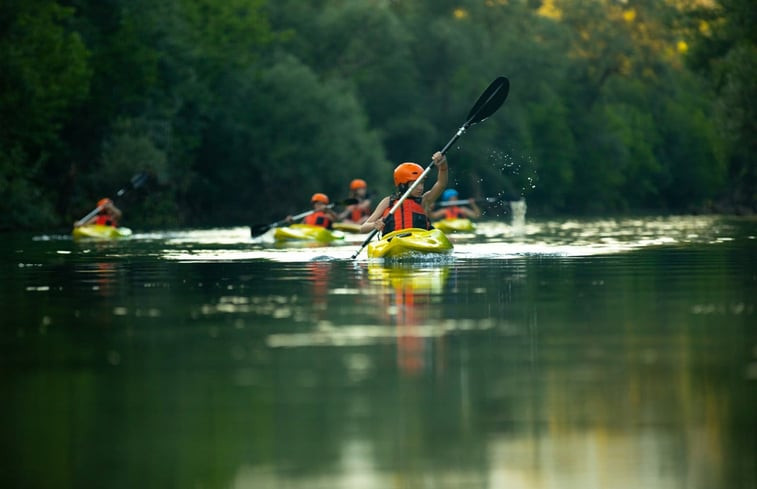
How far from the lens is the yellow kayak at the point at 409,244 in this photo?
78.7ft

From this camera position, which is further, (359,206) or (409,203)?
(359,206)

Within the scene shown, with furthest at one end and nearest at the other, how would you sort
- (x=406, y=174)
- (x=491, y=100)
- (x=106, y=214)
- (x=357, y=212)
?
1. (x=106, y=214)
2. (x=357, y=212)
3. (x=491, y=100)
4. (x=406, y=174)

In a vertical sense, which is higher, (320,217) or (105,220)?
(105,220)

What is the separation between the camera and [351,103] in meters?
72.5

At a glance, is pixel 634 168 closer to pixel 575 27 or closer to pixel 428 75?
pixel 575 27

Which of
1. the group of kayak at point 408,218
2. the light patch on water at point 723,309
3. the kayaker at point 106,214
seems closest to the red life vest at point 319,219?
the kayaker at point 106,214

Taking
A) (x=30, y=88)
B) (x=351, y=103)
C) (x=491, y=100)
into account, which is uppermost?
(x=351, y=103)

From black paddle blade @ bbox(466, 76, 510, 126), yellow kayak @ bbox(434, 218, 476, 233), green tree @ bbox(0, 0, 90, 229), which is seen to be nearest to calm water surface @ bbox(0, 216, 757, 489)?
black paddle blade @ bbox(466, 76, 510, 126)

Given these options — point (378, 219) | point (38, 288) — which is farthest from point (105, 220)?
point (38, 288)

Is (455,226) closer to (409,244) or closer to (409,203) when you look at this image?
(409,203)

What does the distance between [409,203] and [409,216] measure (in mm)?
196

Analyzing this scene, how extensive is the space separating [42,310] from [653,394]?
808 cm

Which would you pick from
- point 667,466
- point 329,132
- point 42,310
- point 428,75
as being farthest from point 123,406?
point 428,75

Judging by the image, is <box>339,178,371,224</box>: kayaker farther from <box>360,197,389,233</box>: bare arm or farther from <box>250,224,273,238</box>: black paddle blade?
<box>360,197,389,233</box>: bare arm
